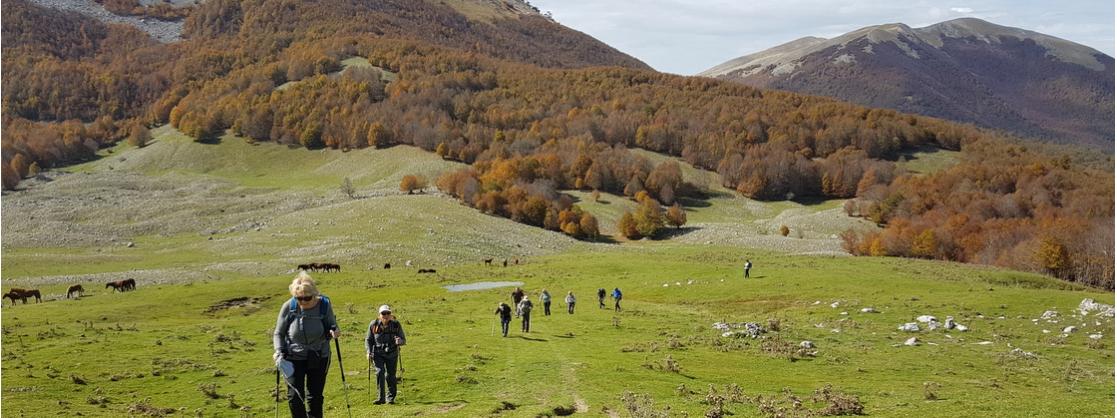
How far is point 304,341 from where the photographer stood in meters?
15.1

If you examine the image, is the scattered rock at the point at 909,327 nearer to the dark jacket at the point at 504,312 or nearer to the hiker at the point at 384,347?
the dark jacket at the point at 504,312

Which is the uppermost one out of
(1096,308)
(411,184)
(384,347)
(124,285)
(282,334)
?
(411,184)

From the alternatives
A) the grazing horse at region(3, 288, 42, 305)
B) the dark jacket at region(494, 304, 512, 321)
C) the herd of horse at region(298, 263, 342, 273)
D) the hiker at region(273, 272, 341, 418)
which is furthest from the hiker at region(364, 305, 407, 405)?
the herd of horse at region(298, 263, 342, 273)

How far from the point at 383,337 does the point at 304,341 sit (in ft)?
20.4

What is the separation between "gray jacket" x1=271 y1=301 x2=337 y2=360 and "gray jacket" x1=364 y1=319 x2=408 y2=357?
19.1 ft

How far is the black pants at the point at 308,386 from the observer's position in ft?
50.0

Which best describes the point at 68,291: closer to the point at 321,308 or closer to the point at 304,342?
the point at 304,342

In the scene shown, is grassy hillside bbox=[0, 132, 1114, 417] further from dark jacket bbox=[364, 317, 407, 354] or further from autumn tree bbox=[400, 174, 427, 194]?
autumn tree bbox=[400, 174, 427, 194]

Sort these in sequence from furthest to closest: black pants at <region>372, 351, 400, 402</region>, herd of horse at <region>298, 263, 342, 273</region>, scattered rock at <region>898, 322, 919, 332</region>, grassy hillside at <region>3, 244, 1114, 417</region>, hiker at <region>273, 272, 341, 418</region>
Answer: herd of horse at <region>298, 263, 342, 273</region>, scattered rock at <region>898, 322, 919, 332</region>, grassy hillside at <region>3, 244, 1114, 417</region>, black pants at <region>372, 351, 400, 402</region>, hiker at <region>273, 272, 341, 418</region>

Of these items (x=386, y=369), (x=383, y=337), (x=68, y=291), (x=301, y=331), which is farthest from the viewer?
(x=68, y=291)

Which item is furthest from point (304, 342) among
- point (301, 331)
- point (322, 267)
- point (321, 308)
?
point (322, 267)

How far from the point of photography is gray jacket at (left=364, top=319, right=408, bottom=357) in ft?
68.9

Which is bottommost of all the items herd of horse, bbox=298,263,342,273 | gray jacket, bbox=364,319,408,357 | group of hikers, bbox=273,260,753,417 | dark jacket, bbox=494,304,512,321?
herd of horse, bbox=298,263,342,273

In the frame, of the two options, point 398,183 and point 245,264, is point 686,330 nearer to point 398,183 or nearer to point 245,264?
point 245,264
